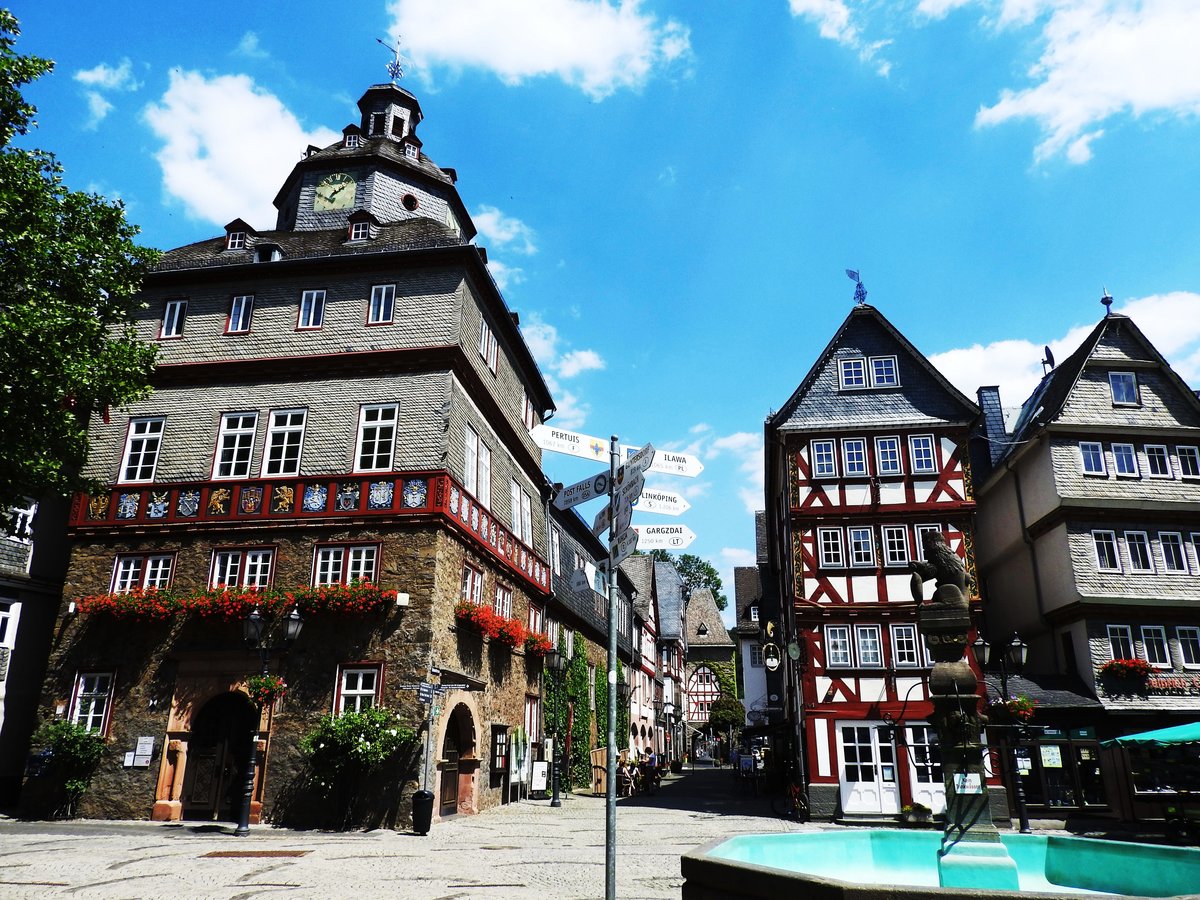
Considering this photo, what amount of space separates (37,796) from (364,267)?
15108 millimetres

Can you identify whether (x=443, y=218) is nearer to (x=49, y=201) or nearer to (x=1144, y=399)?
(x=49, y=201)

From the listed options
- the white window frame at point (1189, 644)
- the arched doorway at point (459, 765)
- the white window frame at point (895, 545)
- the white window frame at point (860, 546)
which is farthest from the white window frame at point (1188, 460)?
the arched doorway at point (459, 765)

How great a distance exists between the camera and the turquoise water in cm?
765

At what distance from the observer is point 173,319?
923 inches

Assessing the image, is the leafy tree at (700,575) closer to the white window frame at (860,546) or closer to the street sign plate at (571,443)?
the white window frame at (860,546)

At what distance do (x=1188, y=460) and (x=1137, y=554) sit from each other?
4.08 meters

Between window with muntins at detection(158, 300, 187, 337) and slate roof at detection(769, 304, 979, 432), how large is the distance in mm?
18795

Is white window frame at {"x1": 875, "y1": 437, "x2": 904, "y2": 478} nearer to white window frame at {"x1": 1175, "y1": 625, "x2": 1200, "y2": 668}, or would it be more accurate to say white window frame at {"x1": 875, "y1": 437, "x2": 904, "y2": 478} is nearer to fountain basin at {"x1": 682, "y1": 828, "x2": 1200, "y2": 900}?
white window frame at {"x1": 1175, "y1": 625, "x2": 1200, "y2": 668}

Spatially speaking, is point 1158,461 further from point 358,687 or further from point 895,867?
point 358,687

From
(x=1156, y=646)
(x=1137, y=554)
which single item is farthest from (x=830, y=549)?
(x=1156, y=646)

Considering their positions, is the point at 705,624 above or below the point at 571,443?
above

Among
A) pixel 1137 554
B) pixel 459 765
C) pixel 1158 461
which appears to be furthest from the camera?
pixel 1158 461

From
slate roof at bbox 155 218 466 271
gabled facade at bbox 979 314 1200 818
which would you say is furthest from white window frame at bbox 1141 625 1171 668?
slate roof at bbox 155 218 466 271

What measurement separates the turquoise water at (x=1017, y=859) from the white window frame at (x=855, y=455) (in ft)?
60.7
